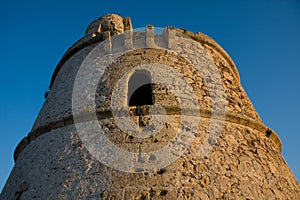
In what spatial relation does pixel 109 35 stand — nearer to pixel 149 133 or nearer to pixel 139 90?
pixel 139 90

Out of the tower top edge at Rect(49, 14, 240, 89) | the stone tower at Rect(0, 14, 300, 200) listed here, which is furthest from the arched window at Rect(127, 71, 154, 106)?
the tower top edge at Rect(49, 14, 240, 89)

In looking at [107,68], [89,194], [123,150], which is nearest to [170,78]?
[107,68]

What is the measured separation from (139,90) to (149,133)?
2066 millimetres

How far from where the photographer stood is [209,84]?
236 inches

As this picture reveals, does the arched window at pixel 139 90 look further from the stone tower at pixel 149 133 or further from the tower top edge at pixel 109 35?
the tower top edge at pixel 109 35

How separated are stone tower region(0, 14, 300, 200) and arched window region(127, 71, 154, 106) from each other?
0.03 m

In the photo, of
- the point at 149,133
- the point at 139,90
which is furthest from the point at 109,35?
the point at 149,133

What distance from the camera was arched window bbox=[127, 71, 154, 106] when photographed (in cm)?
645

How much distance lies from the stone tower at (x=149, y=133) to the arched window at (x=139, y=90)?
0.09ft

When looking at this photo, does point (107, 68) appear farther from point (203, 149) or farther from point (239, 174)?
point (239, 174)

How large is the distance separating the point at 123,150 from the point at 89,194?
2.46ft

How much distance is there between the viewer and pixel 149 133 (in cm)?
499

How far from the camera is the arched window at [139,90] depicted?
21.2 feet

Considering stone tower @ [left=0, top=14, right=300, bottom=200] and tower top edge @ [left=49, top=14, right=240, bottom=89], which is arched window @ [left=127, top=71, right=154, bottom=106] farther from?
tower top edge @ [left=49, top=14, right=240, bottom=89]
